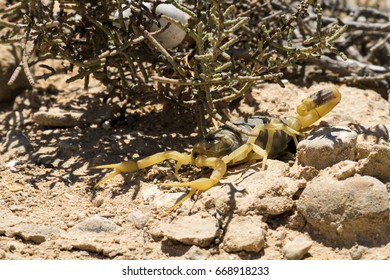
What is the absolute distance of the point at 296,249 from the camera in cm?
347

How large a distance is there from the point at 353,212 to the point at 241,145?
85cm

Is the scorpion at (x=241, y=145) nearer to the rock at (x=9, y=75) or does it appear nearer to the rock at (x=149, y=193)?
the rock at (x=149, y=193)

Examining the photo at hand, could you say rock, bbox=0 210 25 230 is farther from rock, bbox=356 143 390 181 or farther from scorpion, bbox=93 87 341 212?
rock, bbox=356 143 390 181

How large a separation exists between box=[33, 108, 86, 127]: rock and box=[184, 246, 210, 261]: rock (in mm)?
1804

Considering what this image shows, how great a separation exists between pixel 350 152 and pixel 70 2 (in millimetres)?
1944

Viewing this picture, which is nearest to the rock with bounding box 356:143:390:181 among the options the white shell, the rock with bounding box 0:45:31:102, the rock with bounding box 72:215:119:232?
the rock with bounding box 72:215:119:232

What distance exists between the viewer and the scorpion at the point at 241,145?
12.8 feet

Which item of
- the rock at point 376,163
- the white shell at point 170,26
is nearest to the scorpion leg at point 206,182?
the rock at point 376,163

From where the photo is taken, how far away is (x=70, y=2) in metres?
4.48

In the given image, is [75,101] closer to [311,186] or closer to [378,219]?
[311,186]

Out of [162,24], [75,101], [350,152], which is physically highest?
[162,24]

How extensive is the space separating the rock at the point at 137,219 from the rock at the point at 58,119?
1322 mm

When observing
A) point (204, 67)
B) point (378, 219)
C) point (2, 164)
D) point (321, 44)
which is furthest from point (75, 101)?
point (378, 219)

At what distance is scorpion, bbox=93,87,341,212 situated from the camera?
391 centimetres
